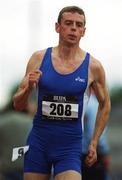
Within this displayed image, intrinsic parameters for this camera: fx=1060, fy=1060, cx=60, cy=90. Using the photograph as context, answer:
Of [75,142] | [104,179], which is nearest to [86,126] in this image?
[104,179]

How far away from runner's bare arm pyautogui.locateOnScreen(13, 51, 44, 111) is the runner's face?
0.99 feet

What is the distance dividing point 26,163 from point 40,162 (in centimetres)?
16

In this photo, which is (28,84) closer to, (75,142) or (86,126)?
(75,142)

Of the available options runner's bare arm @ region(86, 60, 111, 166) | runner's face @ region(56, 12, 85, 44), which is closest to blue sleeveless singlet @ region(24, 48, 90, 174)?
runner's bare arm @ region(86, 60, 111, 166)

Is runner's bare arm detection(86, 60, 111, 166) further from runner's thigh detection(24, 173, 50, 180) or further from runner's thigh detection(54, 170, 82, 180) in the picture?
runner's thigh detection(24, 173, 50, 180)

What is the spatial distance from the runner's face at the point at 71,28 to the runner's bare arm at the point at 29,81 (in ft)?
0.99

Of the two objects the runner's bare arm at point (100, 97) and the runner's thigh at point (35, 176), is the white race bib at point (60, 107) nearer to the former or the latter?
the runner's bare arm at point (100, 97)

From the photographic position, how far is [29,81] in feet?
32.2

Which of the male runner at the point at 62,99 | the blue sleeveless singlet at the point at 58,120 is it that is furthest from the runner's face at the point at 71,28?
the blue sleeveless singlet at the point at 58,120

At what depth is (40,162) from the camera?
33.3 ft

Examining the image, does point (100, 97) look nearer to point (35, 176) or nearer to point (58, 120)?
point (58, 120)

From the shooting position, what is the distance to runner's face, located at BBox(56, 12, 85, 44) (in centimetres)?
1009

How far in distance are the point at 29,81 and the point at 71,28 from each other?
0.71 metres

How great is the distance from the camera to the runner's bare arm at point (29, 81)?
32.2 feet
